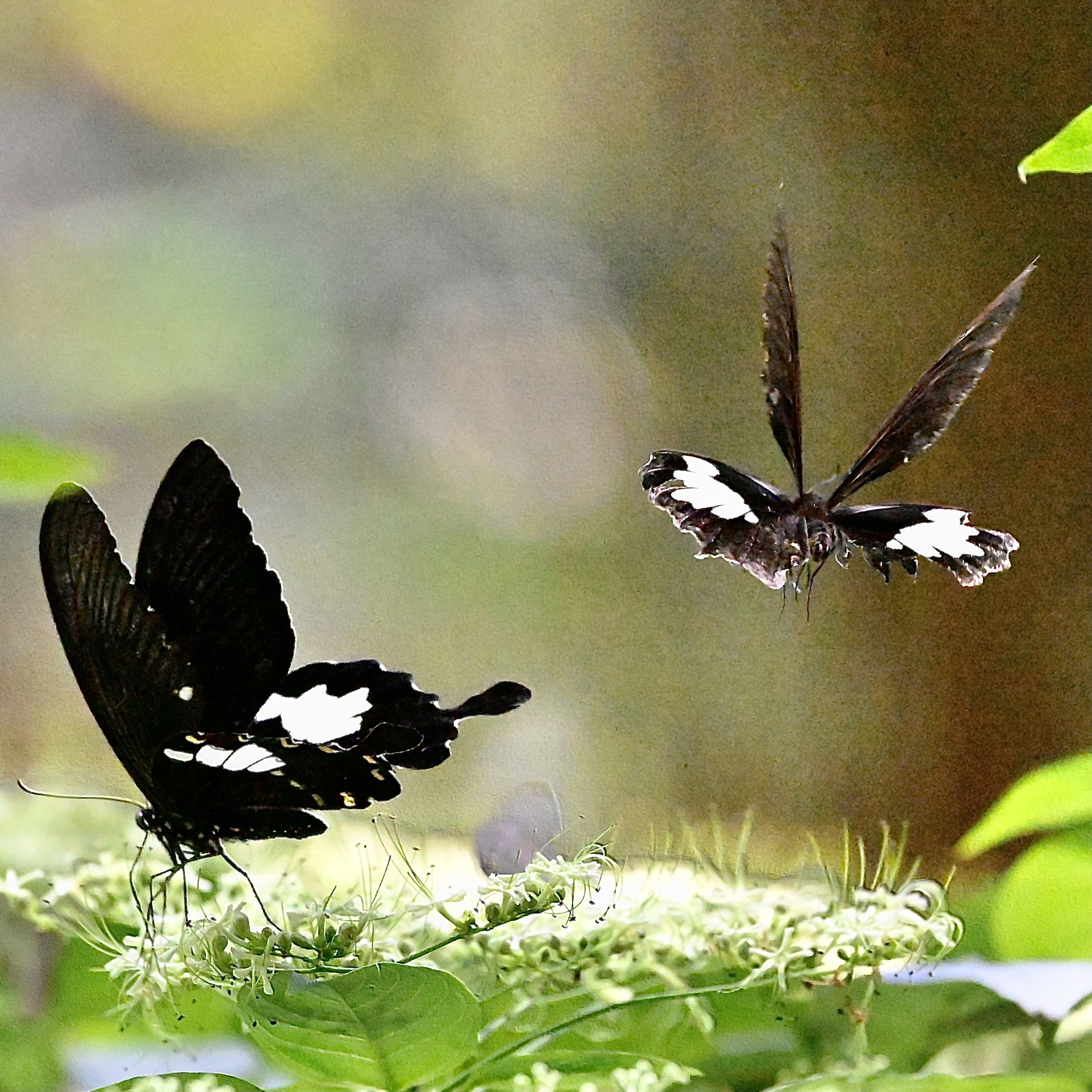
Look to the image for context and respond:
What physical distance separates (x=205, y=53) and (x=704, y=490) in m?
0.50

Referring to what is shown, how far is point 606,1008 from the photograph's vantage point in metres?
0.83

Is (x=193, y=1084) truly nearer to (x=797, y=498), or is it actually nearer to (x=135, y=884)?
(x=135, y=884)

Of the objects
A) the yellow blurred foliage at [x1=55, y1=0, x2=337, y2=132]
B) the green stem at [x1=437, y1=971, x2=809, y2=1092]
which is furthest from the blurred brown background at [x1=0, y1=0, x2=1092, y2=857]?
the green stem at [x1=437, y1=971, x2=809, y2=1092]

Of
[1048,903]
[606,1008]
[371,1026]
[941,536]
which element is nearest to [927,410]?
[941,536]

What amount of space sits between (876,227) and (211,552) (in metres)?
0.57

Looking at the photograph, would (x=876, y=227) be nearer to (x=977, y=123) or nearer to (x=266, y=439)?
(x=977, y=123)

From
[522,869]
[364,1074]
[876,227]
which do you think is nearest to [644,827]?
[522,869]

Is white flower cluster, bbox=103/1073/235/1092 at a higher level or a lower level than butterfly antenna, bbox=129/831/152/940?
lower

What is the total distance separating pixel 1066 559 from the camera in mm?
920

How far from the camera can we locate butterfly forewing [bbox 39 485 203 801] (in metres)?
0.78

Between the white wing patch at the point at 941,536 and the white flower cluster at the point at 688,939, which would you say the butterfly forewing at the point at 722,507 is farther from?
the white flower cluster at the point at 688,939

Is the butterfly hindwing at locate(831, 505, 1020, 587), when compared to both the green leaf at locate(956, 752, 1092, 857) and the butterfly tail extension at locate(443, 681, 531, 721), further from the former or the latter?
the butterfly tail extension at locate(443, 681, 531, 721)

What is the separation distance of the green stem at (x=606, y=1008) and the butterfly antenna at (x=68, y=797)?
306 millimetres

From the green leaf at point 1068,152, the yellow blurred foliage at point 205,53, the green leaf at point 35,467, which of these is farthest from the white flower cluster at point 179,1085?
the green leaf at point 1068,152
